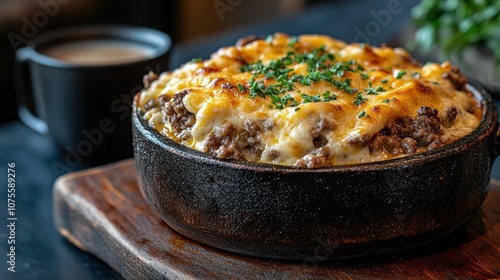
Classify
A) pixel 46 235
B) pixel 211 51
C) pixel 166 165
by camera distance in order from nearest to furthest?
pixel 166 165
pixel 46 235
pixel 211 51

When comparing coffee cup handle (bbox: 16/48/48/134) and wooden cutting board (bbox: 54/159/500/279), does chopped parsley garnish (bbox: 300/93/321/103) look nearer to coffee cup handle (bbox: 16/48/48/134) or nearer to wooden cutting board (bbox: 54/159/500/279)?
wooden cutting board (bbox: 54/159/500/279)

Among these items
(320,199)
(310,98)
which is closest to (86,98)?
(310,98)

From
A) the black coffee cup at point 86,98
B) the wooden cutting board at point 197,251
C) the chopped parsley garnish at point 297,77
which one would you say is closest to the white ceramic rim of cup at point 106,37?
the black coffee cup at point 86,98

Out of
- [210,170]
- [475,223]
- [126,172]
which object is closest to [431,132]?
[475,223]

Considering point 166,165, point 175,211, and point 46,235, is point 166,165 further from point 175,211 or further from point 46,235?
point 46,235

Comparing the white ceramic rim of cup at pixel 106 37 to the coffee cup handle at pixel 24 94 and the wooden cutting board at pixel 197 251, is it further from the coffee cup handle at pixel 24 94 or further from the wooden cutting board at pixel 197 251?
the wooden cutting board at pixel 197 251

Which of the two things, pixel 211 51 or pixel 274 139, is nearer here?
pixel 274 139

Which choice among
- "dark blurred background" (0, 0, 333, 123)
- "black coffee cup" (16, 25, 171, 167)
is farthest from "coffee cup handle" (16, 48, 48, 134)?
"dark blurred background" (0, 0, 333, 123)
